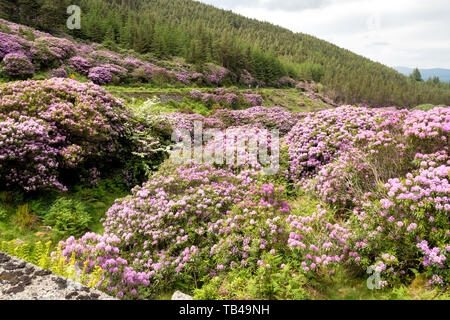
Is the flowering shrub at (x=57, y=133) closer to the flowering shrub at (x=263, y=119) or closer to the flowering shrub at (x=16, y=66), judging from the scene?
the flowering shrub at (x=263, y=119)

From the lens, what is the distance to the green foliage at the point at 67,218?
581 centimetres

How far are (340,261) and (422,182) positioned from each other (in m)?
1.56

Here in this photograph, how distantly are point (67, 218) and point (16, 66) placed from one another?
15.6 meters

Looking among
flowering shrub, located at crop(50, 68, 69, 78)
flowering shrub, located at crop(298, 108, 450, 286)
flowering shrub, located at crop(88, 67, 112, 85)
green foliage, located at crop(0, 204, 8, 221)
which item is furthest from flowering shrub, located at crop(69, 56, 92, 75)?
flowering shrub, located at crop(298, 108, 450, 286)

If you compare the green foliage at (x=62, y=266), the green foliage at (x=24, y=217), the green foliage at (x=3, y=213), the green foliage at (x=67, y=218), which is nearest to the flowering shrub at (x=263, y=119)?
the green foliage at (x=67, y=218)

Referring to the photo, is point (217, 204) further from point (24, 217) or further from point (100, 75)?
point (100, 75)

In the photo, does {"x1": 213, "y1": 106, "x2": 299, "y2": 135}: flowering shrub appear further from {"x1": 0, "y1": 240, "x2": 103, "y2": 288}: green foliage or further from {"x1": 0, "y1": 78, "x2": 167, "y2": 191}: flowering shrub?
{"x1": 0, "y1": 240, "x2": 103, "y2": 288}: green foliage

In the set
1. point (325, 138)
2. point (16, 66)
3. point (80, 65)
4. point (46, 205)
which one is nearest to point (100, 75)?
point (80, 65)

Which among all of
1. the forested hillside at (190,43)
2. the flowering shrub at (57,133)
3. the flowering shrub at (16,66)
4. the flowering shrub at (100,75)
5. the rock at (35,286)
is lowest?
the rock at (35,286)

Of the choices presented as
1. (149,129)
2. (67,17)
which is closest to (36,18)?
(67,17)

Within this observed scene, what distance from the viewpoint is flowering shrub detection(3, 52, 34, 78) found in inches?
628

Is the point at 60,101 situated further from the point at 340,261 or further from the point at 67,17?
the point at 67,17

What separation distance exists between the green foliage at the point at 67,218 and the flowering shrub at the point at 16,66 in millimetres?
14616
